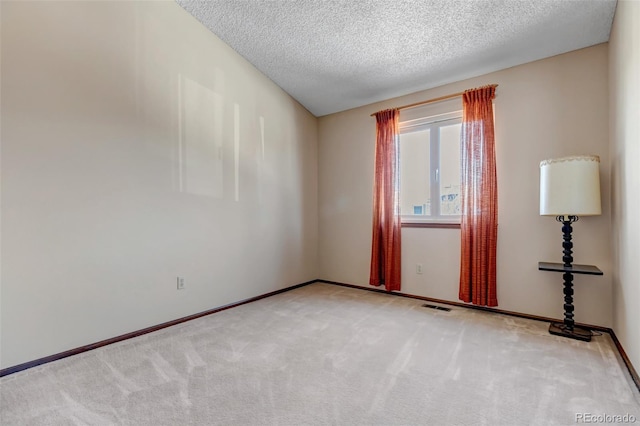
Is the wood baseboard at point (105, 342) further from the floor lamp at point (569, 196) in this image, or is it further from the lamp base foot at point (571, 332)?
the floor lamp at point (569, 196)

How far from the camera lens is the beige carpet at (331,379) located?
149cm

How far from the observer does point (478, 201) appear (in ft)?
10.4

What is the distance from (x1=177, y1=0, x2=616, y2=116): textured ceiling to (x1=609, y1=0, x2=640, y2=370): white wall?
434 mm

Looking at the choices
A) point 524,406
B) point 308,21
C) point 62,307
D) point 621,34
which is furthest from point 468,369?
point 308,21

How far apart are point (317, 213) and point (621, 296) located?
3.46 meters

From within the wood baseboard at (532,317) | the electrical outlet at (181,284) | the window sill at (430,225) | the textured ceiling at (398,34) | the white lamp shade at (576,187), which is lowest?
the wood baseboard at (532,317)

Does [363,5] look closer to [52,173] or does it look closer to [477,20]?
[477,20]

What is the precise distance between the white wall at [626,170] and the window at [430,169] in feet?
4.34

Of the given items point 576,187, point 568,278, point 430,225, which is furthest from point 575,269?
point 430,225

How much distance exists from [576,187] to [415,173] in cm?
169

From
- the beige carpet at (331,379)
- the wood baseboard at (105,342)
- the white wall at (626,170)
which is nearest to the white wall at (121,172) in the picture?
the wood baseboard at (105,342)

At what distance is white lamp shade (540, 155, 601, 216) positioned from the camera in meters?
2.30

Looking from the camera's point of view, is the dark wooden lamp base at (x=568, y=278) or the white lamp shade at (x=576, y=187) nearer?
the white lamp shade at (x=576, y=187)

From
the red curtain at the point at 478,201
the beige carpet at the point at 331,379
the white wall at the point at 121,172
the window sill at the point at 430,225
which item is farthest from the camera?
the window sill at the point at 430,225
